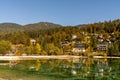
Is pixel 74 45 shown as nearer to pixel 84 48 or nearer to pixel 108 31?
pixel 84 48

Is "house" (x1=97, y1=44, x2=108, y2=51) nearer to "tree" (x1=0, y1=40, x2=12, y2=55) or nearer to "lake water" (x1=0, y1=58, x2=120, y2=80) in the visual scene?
"tree" (x1=0, y1=40, x2=12, y2=55)

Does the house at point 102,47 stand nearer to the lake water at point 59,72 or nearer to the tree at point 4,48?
the tree at point 4,48

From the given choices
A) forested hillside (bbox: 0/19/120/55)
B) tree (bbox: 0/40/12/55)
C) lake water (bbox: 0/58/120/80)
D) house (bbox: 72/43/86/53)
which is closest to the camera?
lake water (bbox: 0/58/120/80)

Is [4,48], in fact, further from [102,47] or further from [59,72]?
[59,72]

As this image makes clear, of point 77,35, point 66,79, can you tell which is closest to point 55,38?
point 77,35

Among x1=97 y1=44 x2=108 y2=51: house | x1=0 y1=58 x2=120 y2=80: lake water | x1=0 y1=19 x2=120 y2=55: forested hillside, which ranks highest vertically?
x1=0 y1=19 x2=120 y2=55: forested hillside

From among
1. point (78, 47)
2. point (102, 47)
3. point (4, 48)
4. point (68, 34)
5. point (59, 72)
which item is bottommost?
point (59, 72)

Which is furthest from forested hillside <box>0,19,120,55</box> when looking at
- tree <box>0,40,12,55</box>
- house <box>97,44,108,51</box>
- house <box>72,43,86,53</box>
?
tree <box>0,40,12,55</box>

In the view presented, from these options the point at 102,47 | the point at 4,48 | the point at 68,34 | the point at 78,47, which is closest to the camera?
the point at 4,48

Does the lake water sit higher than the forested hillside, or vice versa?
the forested hillside

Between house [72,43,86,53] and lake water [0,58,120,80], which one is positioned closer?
lake water [0,58,120,80]

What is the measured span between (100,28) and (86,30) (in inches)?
295

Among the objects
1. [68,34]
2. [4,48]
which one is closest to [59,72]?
[4,48]

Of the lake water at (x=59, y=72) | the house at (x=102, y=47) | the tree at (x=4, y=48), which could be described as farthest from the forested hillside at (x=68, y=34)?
the lake water at (x=59, y=72)
